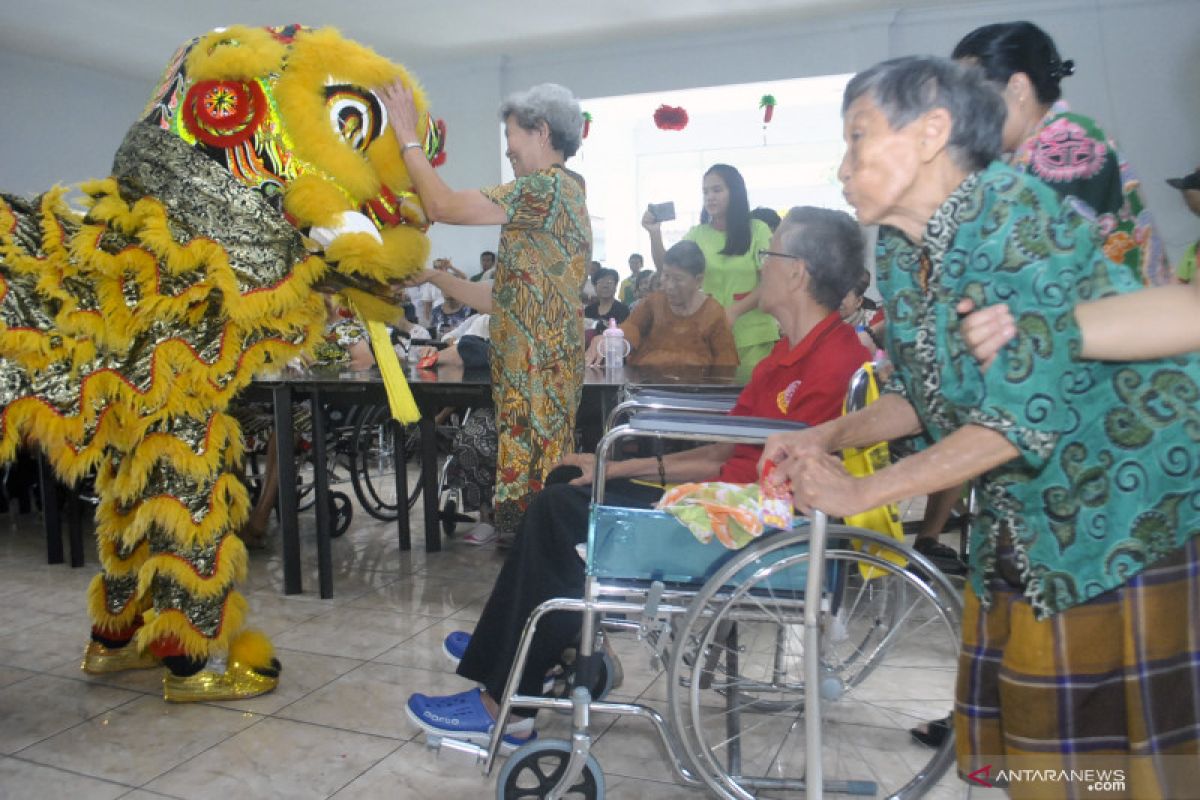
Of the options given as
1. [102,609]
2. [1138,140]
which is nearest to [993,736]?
[102,609]

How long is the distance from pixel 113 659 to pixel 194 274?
3.52ft

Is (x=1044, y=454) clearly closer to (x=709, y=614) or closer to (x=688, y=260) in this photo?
(x=709, y=614)

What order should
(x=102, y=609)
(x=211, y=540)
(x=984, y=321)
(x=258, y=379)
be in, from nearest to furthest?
1. (x=984, y=321)
2. (x=211, y=540)
3. (x=102, y=609)
4. (x=258, y=379)

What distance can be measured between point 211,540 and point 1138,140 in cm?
745

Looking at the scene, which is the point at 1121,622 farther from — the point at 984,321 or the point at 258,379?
the point at 258,379

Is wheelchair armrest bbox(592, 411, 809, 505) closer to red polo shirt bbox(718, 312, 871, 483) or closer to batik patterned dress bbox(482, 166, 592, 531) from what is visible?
red polo shirt bbox(718, 312, 871, 483)

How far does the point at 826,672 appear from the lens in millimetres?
1474

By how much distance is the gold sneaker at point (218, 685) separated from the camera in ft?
6.88

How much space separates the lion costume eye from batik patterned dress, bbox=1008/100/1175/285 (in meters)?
1.27

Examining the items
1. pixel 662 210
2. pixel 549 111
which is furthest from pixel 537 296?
pixel 662 210

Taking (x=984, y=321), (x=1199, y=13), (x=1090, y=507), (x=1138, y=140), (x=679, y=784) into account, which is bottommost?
(x=679, y=784)

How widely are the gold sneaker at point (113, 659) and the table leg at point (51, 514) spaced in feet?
4.56

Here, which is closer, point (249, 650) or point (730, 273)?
point (249, 650)

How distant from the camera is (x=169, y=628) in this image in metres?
1.96
